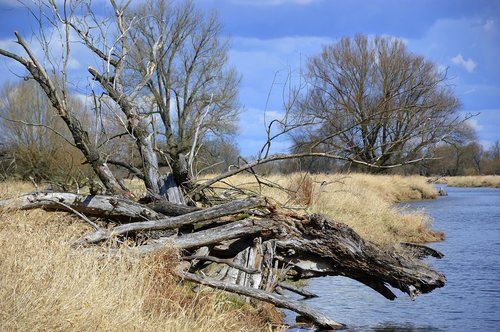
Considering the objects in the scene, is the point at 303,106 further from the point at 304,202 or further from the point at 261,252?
the point at 304,202

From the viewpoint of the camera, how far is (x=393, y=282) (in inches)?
327

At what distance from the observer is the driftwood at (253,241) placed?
783 centimetres

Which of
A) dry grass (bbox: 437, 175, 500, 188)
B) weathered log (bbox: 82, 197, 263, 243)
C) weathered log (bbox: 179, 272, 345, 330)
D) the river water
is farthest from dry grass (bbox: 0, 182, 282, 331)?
dry grass (bbox: 437, 175, 500, 188)

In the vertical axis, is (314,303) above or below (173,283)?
below

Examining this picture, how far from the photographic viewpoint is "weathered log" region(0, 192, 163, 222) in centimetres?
781

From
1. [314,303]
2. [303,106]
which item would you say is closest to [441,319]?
[314,303]

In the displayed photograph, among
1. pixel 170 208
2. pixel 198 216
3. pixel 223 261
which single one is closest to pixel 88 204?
pixel 170 208

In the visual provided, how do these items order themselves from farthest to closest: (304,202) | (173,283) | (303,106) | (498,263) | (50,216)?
(304,202), (498,263), (303,106), (50,216), (173,283)

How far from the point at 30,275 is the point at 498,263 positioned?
11293 millimetres

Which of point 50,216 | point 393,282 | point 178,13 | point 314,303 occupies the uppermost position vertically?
point 178,13

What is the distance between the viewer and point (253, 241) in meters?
8.07

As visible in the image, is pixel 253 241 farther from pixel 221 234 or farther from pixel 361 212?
pixel 361 212

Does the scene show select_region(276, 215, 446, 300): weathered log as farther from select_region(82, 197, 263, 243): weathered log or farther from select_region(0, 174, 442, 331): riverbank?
select_region(0, 174, 442, 331): riverbank

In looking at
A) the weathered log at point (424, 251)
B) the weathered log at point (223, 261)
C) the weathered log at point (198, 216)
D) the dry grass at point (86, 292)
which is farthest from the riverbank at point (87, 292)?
the weathered log at point (424, 251)
